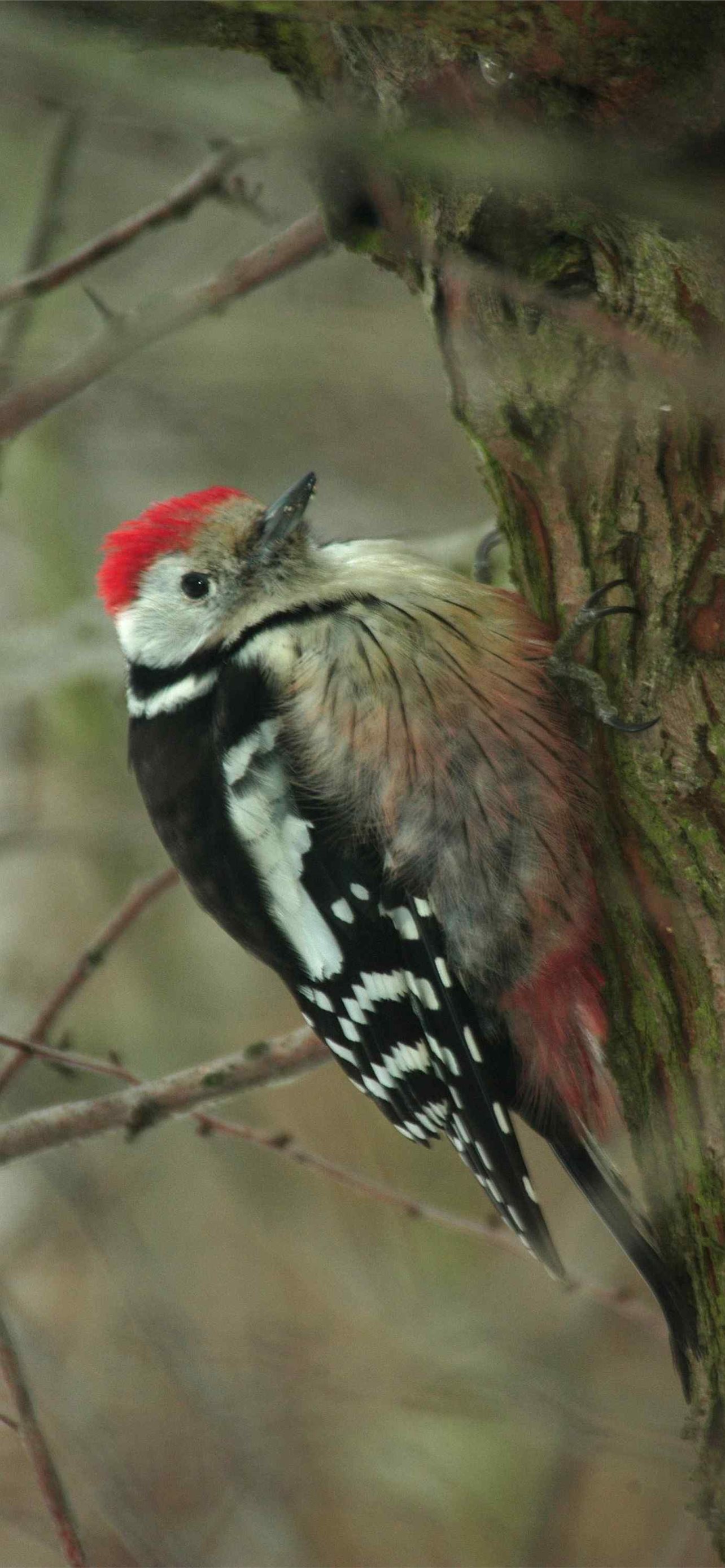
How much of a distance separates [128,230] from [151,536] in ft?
2.27

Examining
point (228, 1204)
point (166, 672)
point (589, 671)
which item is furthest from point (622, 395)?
point (228, 1204)

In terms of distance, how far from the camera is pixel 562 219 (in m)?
2.04

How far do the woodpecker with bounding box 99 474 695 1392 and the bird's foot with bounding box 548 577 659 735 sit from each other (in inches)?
3.0

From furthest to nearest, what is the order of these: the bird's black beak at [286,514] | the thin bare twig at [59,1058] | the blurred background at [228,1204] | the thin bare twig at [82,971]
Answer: the blurred background at [228,1204]
the bird's black beak at [286,514]
the thin bare twig at [82,971]
the thin bare twig at [59,1058]

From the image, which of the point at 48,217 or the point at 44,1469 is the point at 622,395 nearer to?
the point at 48,217

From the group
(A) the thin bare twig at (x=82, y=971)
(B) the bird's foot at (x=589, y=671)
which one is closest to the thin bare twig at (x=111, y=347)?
(B) the bird's foot at (x=589, y=671)

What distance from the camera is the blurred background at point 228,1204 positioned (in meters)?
4.29

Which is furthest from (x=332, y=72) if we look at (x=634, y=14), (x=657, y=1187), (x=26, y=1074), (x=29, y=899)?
(x=29, y=899)

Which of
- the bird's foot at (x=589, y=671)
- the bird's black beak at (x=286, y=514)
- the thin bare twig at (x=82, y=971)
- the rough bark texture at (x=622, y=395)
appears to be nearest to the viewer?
the rough bark texture at (x=622, y=395)

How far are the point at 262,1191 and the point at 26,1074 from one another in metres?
1.16

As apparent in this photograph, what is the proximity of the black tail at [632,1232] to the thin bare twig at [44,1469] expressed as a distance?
115cm

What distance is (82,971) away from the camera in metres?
2.89

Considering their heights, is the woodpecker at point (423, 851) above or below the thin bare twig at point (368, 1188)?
above

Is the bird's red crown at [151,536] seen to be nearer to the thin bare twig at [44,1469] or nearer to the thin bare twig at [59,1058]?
the thin bare twig at [59,1058]
